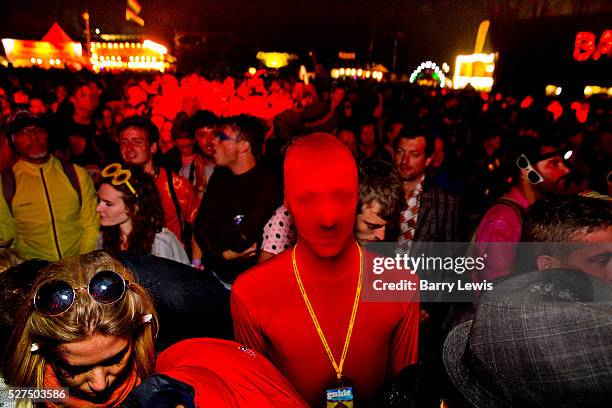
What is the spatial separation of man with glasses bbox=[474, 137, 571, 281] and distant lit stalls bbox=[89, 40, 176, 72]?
24356mm

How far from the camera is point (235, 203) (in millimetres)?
3078

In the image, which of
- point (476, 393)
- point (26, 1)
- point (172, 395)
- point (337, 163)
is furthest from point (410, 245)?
point (26, 1)

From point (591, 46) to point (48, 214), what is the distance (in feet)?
38.1

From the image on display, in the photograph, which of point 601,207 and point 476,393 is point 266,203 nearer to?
point 601,207

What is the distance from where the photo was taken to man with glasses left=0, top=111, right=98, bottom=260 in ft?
10.6

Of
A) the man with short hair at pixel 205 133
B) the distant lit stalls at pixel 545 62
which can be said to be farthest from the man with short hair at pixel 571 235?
the distant lit stalls at pixel 545 62

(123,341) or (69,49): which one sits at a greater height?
(69,49)

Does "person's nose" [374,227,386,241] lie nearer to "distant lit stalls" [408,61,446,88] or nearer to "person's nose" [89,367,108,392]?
"person's nose" [89,367,108,392]

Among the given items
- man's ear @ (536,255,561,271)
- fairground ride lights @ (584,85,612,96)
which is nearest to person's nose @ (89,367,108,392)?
man's ear @ (536,255,561,271)

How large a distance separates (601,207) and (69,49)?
33452 mm

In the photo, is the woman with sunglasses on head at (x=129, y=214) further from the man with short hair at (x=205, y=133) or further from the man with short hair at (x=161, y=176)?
the man with short hair at (x=205, y=133)

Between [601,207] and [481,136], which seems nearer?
[601,207]

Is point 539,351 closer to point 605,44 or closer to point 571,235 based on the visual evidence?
point 571,235

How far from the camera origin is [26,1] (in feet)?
15.2
